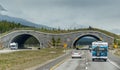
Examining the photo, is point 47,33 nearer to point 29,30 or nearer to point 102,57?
point 29,30

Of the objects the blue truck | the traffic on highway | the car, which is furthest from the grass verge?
the blue truck

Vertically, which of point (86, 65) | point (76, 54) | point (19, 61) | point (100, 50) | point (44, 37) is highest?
point (44, 37)

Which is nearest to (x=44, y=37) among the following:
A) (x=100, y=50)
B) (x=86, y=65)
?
(x=100, y=50)

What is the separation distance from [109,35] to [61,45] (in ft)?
83.5


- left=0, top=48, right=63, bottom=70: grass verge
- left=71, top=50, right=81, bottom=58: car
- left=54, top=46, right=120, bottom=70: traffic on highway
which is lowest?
left=54, top=46, right=120, bottom=70: traffic on highway

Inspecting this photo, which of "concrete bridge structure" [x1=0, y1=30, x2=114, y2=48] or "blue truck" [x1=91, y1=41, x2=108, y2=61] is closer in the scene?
"blue truck" [x1=91, y1=41, x2=108, y2=61]

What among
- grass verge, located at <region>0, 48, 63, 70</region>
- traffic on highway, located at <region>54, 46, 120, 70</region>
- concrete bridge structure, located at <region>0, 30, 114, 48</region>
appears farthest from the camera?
concrete bridge structure, located at <region>0, 30, 114, 48</region>

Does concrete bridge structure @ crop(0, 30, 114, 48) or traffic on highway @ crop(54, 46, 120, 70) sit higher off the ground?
concrete bridge structure @ crop(0, 30, 114, 48)

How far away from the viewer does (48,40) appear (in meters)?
170

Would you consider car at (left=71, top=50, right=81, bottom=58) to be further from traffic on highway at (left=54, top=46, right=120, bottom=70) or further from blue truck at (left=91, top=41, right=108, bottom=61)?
traffic on highway at (left=54, top=46, right=120, bottom=70)

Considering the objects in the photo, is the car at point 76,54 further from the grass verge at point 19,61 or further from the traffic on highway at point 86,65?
the traffic on highway at point 86,65

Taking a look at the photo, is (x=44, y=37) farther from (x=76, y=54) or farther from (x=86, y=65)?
(x=86, y=65)

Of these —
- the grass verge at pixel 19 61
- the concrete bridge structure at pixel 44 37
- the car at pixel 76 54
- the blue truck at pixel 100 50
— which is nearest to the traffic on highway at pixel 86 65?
the grass verge at pixel 19 61

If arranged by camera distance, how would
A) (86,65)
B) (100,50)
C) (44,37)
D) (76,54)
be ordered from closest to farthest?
1. (86,65)
2. (100,50)
3. (76,54)
4. (44,37)
